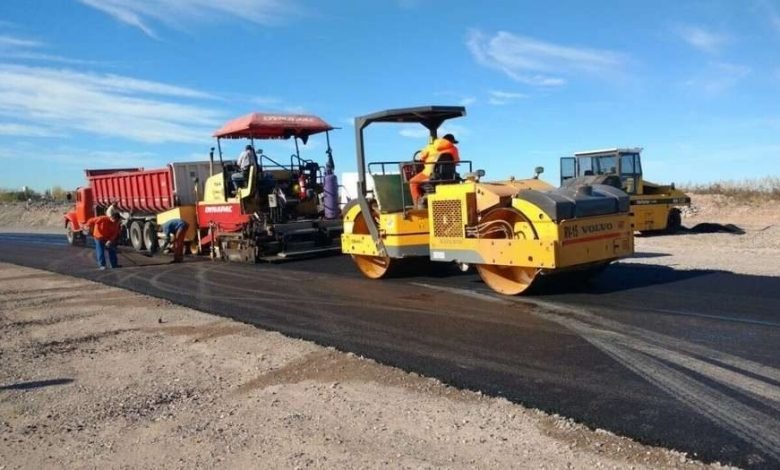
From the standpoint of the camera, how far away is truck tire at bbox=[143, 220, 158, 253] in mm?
17650

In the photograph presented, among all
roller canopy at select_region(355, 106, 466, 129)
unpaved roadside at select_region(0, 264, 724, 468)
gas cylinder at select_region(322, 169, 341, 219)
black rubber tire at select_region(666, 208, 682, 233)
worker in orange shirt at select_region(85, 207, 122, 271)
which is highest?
roller canopy at select_region(355, 106, 466, 129)

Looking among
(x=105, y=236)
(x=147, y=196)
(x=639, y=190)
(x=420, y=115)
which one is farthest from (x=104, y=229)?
(x=639, y=190)

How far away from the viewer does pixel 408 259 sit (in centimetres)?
1044

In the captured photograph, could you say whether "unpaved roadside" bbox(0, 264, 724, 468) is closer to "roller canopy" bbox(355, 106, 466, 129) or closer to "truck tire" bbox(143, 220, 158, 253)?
"roller canopy" bbox(355, 106, 466, 129)

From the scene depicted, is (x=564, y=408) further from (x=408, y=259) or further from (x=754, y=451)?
(x=408, y=259)

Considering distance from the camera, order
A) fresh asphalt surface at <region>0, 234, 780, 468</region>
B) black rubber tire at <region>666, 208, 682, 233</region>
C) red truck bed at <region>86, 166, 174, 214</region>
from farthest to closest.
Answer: black rubber tire at <region>666, 208, 682, 233</region>
red truck bed at <region>86, 166, 174, 214</region>
fresh asphalt surface at <region>0, 234, 780, 468</region>

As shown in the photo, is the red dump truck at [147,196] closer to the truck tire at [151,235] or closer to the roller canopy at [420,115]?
the truck tire at [151,235]

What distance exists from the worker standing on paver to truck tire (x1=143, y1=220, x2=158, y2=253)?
5.76ft

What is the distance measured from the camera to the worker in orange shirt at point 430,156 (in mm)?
9578

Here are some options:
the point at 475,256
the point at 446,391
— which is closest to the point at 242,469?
the point at 446,391

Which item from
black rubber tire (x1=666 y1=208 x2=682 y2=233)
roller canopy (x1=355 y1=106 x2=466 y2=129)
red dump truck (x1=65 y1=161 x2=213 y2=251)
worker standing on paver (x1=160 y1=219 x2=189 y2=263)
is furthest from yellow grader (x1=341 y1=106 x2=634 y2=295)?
black rubber tire (x1=666 y1=208 x2=682 y2=233)

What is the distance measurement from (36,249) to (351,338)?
17856mm

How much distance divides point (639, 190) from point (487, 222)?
11.4 m

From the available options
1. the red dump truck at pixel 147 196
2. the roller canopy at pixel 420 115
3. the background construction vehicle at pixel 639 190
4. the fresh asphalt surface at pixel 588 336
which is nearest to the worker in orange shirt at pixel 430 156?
the roller canopy at pixel 420 115
